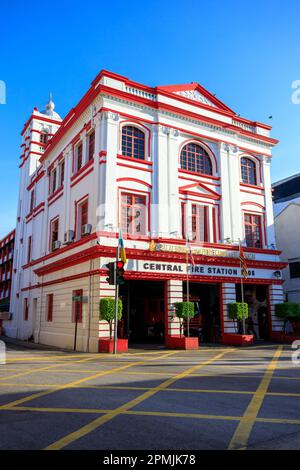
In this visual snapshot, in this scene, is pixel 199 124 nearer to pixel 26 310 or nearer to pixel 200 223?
pixel 200 223

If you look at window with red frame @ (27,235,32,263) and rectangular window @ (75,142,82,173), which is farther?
window with red frame @ (27,235,32,263)

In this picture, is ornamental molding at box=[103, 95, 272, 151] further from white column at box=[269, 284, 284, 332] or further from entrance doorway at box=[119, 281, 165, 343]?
entrance doorway at box=[119, 281, 165, 343]

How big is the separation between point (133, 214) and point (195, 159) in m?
6.04

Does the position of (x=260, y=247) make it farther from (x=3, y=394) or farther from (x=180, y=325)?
(x=3, y=394)

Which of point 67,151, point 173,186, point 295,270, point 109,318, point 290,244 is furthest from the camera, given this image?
point 290,244

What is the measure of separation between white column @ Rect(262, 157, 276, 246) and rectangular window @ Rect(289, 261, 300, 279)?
4.86 meters

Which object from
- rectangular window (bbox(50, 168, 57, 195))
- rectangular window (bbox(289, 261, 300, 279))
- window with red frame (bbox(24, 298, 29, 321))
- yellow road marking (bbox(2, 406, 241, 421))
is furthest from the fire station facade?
yellow road marking (bbox(2, 406, 241, 421))

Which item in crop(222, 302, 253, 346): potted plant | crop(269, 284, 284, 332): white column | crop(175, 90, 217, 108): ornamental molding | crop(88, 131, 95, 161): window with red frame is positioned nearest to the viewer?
crop(222, 302, 253, 346): potted plant

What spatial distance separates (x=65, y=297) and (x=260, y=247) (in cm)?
1245

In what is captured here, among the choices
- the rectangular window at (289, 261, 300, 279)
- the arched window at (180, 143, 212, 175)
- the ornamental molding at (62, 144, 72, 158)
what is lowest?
the rectangular window at (289, 261, 300, 279)

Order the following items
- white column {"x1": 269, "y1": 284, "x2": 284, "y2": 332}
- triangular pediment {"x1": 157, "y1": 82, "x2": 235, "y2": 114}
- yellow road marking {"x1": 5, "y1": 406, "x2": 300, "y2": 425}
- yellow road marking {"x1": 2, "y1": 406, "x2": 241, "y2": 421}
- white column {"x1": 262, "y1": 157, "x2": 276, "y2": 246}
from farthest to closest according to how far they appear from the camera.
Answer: white column {"x1": 262, "y1": 157, "x2": 276, "y2": 246}
triangular pediment {"x1": 157, "y1": 82, "x2": 235, "y2": 114}
white column {"x1": 269, "y1": 284, "x2": 284, "y2": 332}
yellow road marking {"x1": 2, "y1": 406, "x2": 241, "y2": 421}
yellow road marking {"x1": 5, "y1": 406, "x2": 300, "y2": 425}

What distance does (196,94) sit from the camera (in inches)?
952

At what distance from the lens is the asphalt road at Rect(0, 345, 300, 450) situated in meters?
4.74

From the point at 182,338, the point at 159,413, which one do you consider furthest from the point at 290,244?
the point at 159,413
